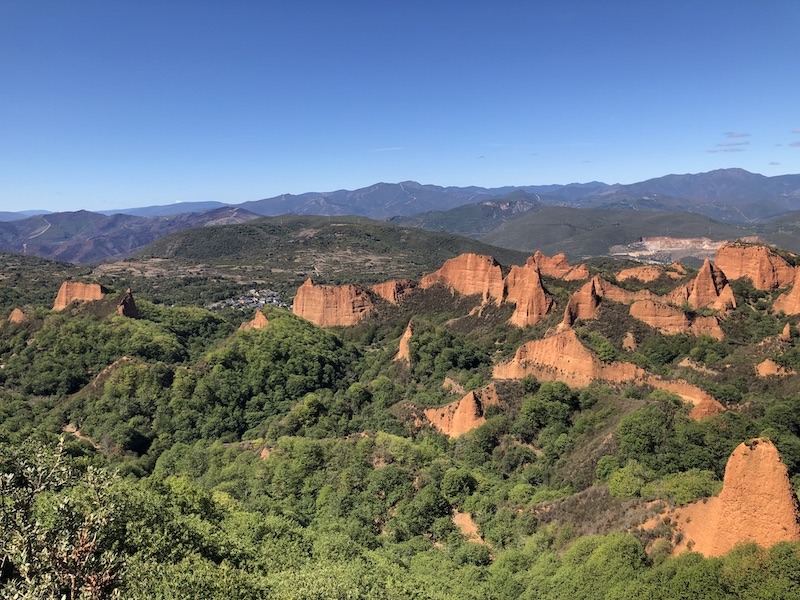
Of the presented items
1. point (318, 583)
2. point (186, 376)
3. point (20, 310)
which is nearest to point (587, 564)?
point (318, 583)

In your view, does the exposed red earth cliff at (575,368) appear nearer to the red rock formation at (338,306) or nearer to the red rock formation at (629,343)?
the red rock formation at (629,343)

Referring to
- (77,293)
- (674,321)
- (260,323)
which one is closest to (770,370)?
(674,321)

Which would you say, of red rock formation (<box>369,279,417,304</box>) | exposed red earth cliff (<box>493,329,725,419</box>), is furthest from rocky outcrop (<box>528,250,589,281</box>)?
exposed red earth cliff (<box>493,329,725,419</box>)

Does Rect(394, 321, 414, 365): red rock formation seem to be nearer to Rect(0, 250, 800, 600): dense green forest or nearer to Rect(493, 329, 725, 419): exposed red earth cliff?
Rect(0, 250, 800, 600): dense green forest

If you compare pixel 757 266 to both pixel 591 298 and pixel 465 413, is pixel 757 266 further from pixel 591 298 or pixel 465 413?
pixel 465 413

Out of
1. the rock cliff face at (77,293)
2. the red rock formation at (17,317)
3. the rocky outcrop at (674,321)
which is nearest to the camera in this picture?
the rocky outcrop at (674,321)

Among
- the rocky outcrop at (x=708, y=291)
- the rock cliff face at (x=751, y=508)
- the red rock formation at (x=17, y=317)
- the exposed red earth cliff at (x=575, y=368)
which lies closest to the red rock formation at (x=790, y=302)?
the rocky outcrop at (x=708, y=291)
